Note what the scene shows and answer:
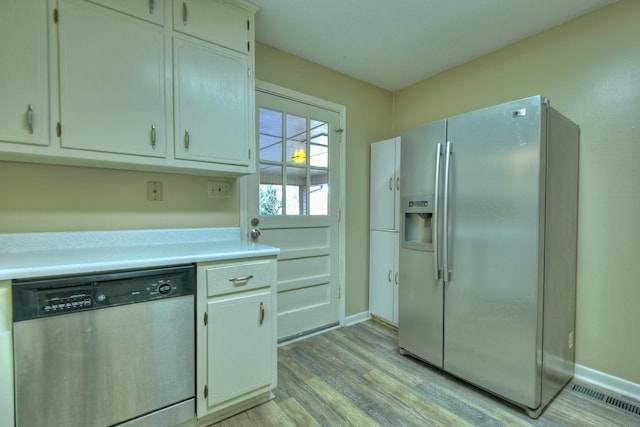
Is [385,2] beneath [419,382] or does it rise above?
above

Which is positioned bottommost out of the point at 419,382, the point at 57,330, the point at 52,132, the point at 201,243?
the point at 419,382

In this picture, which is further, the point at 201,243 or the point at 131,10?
the point at 201,243

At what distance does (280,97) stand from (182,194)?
44.2 inches

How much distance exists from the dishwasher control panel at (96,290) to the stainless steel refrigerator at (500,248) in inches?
62.3

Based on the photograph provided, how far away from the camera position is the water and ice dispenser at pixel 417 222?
6.70 feet

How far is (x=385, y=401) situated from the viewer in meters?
1.74

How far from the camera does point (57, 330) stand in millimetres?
1146

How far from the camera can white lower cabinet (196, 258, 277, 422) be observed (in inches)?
57.8

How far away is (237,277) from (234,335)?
1.03ft

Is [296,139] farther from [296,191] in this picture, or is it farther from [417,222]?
[417,222]

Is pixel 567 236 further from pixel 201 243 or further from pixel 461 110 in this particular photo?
pixel 201 243

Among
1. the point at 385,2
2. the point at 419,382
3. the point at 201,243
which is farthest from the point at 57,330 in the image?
the point at 385,2

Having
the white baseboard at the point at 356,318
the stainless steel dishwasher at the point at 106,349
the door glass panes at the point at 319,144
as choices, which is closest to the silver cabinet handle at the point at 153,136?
the stainless steel dishwasher at the point at 106,349

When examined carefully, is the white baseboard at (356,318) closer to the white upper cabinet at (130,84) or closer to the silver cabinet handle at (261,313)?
the silver cabinet handle at (261,313)
